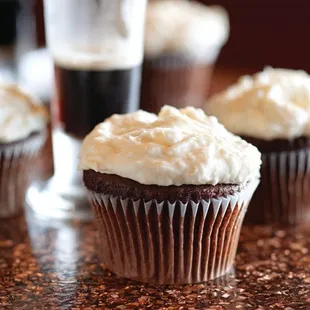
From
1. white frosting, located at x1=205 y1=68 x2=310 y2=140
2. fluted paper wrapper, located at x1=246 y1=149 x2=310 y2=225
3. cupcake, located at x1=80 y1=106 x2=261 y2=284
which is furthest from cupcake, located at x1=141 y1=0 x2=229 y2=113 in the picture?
cupcake, located at x1=80 y1=106 x2=261 y2=284

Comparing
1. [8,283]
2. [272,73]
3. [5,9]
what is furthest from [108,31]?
[5,9]

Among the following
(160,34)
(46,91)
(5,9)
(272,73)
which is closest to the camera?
(272,73)

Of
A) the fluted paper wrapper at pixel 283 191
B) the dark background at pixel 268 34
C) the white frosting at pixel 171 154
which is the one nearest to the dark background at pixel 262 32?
the dark background at pixel 268 34

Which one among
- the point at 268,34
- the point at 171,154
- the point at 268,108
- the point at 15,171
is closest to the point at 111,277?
the point at 171,154

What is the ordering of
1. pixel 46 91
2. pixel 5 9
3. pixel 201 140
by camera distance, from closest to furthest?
pixel 201 140
pixel 46 91
pixel 5 9

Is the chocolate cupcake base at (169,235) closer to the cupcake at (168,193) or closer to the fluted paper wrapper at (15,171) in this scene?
the cupcake at (168,193)

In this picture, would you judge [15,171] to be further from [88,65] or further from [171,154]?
[171,154]

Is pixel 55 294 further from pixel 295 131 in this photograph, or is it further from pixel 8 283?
pixel 295 131
